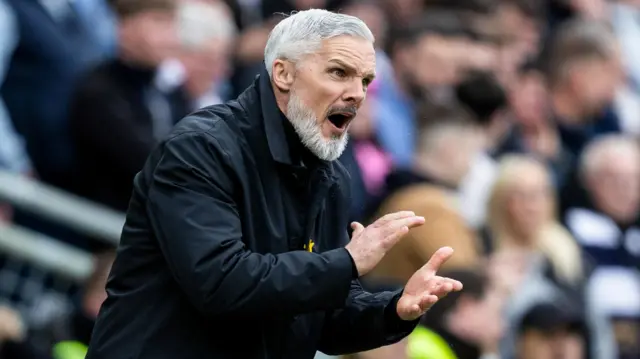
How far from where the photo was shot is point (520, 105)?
1051cm

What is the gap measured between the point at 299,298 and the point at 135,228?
1.82 feet

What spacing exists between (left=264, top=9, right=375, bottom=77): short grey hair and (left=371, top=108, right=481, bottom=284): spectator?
9.32 ft

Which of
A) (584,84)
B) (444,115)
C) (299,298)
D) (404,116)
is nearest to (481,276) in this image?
(444,115)

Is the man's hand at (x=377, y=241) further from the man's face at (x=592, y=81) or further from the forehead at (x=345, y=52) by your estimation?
the man's face at (x=592, y=81)

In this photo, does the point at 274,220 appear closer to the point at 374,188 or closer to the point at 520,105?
the point at 374,188

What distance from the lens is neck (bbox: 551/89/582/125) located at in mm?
11266

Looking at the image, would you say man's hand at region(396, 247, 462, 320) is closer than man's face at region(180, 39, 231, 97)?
Yes

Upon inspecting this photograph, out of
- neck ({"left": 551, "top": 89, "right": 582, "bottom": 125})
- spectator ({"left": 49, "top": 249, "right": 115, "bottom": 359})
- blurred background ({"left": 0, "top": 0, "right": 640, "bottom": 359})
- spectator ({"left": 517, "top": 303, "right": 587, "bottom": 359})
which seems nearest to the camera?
spectator ({"left": 49, "top": 249, "right": 115, "bottom": 359})

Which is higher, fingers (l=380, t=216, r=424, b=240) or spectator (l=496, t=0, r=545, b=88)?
fingers (l=380, t=216, r=424, b=240)

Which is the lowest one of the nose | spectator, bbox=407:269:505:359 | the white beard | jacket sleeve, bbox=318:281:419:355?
spectator, bbox=407:269:505:359

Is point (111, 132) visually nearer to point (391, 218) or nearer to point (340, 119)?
point (340, 119)

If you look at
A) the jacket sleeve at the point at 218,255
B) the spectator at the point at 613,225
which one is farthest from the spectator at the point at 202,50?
the jacket sleeve at the point at 218,255

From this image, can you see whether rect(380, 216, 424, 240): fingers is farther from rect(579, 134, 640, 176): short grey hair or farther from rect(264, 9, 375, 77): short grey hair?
rect(579, 134, 640, 176): short grey hair

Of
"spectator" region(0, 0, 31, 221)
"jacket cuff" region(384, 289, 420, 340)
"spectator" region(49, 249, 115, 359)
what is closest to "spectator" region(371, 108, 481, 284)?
"spectator" region(49, 249, 115, 359)
